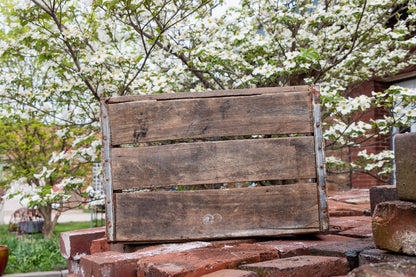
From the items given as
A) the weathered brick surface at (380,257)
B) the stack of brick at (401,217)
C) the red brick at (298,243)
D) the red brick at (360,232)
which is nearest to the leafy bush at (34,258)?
the red brick at (298,243)

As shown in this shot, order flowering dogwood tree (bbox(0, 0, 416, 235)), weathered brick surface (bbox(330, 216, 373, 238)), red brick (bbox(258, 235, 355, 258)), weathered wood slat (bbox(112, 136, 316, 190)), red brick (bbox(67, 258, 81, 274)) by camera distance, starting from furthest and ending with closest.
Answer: flowering dogwood tree (bbox(0, 0, 416, 235))
red brick (bbox(67, 258, 81, 274))
weathered brick surface (bbox(330, 216, 373, 238))
weathered wood slat (bbox(112, 136, 316, 190))
red brick (bbox(258, 235, 355, 258))

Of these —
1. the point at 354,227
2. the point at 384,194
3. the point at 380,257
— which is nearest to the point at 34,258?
the point at 354,227

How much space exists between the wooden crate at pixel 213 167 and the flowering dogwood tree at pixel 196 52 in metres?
1.05

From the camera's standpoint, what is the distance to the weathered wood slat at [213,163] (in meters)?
2.40

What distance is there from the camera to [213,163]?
240cm

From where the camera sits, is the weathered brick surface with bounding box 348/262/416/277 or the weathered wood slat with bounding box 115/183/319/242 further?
the weathered wood slat with bounding box 115/183/319/242

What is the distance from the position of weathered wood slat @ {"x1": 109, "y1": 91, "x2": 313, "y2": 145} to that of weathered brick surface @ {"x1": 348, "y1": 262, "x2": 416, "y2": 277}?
1.22 metres

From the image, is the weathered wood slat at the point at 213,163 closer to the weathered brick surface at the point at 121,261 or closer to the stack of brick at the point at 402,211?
the weathered brick surface at the point at 121,261

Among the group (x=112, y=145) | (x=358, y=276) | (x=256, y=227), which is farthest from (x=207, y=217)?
(x=358, y=276)

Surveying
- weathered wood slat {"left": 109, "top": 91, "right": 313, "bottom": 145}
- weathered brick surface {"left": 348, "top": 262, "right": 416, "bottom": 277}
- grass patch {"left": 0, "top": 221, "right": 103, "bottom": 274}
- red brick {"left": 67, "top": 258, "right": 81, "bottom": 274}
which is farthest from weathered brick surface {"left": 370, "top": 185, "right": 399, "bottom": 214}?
grass patch {"left": 0, "top": 221, "right": 103, "bottom": 274}

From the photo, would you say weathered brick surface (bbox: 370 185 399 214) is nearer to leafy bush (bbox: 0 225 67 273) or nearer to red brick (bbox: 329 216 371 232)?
red brick (bbox: 329 216 371 232)

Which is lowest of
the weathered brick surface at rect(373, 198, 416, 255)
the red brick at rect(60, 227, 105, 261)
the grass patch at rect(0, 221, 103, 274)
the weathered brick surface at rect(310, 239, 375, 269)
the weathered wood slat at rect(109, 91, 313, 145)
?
the grass patch at rect(0, 221, 103, 274)

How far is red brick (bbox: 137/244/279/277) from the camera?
1.78 m

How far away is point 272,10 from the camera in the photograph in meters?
4.59
